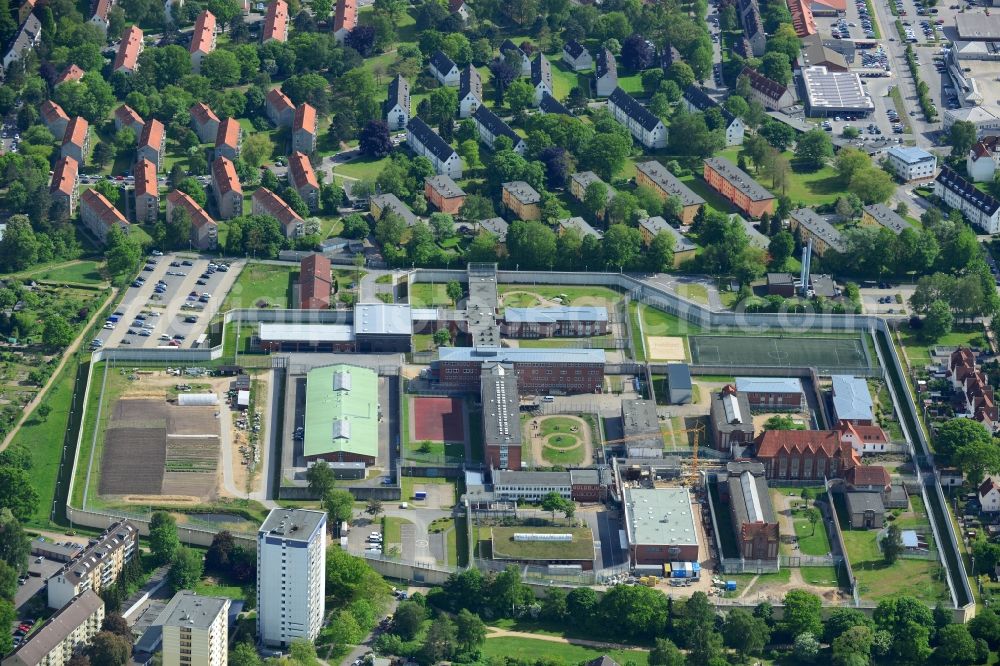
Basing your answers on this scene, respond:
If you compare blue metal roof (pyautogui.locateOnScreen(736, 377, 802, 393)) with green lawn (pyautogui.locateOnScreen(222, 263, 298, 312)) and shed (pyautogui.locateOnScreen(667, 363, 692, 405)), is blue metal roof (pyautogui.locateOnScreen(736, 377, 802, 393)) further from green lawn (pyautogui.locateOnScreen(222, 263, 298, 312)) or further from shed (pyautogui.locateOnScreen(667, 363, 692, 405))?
green lawn (pyautogui.locateOnScreen(222, 263, 298, 312))

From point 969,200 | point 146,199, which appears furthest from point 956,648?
point 146,199

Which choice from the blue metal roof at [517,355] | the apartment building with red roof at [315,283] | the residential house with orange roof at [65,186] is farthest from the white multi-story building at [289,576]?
the residential house with orange roof at [65,186]

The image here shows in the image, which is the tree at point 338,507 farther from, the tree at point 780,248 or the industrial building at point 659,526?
the tree at point 780,248

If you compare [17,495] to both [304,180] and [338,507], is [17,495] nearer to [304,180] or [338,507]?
[338,507]

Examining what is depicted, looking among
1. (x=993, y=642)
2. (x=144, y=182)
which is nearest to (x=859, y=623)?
(x=993, y=642)

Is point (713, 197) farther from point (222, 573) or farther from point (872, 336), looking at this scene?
point (222, 573)
